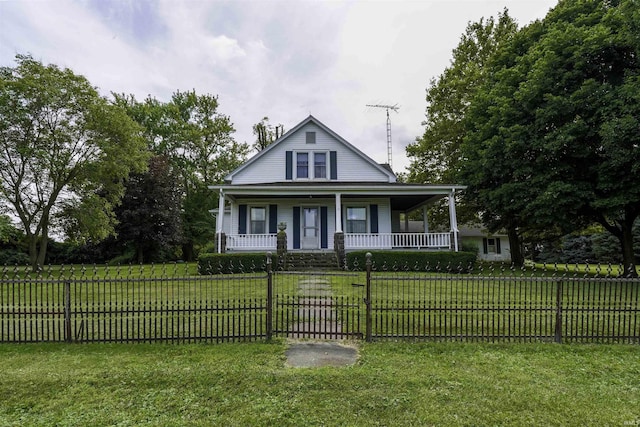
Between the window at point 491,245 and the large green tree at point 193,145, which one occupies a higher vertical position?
the large green tree at point 193,145

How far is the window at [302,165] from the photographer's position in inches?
734

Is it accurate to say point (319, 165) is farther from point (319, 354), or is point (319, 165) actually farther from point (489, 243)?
point (489, 243)

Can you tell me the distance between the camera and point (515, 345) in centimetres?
554

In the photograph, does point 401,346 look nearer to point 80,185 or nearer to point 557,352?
point 557,352

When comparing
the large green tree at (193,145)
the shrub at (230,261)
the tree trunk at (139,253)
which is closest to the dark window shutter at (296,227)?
the shrub at (230,261)

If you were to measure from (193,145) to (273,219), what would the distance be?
1765 centimetres

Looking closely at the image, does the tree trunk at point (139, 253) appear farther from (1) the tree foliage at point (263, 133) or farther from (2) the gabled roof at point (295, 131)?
(1) the tree foliage at point (263, 133)

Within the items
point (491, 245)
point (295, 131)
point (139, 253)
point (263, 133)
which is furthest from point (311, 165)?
point (491, 245)

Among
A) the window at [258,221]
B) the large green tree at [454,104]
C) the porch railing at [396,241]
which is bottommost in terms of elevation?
the porch railing at [396,241]

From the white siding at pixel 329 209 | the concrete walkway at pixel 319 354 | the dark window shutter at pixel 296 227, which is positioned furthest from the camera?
the white siding at pixel 329 209

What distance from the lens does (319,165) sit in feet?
61.6

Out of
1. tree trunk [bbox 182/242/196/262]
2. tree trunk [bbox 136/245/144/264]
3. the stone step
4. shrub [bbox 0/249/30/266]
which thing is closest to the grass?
the stone step

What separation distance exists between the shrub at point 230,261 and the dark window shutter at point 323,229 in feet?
14.2

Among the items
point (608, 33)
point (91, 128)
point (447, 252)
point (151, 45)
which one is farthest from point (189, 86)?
point (608, 33)
